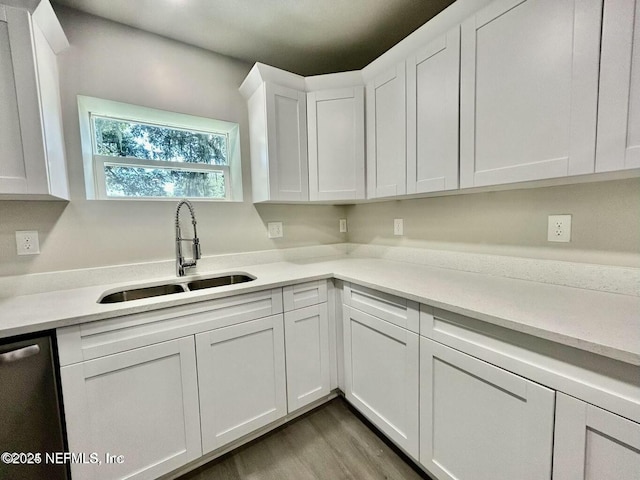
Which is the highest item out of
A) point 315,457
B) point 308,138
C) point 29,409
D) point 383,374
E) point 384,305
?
point 308,138

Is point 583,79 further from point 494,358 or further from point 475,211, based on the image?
point 494,358

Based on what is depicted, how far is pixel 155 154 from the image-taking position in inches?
68.5

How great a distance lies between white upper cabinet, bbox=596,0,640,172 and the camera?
775mm

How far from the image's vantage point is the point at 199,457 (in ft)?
4.08

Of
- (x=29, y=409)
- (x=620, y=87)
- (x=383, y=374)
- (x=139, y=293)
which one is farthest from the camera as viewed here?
(x=139, y=293)

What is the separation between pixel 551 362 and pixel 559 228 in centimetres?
69

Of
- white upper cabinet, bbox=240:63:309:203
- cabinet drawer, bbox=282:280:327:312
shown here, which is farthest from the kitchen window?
cabinet drawer, bbox=282:280:327:312

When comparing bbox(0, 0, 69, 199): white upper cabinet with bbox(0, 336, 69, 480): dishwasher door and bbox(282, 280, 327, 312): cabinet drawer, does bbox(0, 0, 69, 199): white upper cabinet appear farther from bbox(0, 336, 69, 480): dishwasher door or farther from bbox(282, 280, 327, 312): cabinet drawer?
bbox(282, 280, 327, 312): cabinet drawer

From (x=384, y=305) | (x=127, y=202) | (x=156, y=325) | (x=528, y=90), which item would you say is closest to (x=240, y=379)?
(x=156, y=325)

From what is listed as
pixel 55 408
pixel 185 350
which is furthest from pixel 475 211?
pixel 55 408

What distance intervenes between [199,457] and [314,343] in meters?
0.76

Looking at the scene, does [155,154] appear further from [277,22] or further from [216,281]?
[277,22]

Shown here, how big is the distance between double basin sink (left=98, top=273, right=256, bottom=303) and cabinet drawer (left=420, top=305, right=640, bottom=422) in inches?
44.6

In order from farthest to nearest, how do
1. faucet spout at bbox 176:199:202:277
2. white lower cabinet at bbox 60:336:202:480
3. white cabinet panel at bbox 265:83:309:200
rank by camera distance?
white cabinet panel at bbox 265:83:309:200 < faucet spout at bbox 176:199:202:277 < white lower cabinet at bbox 60:336:202:480
